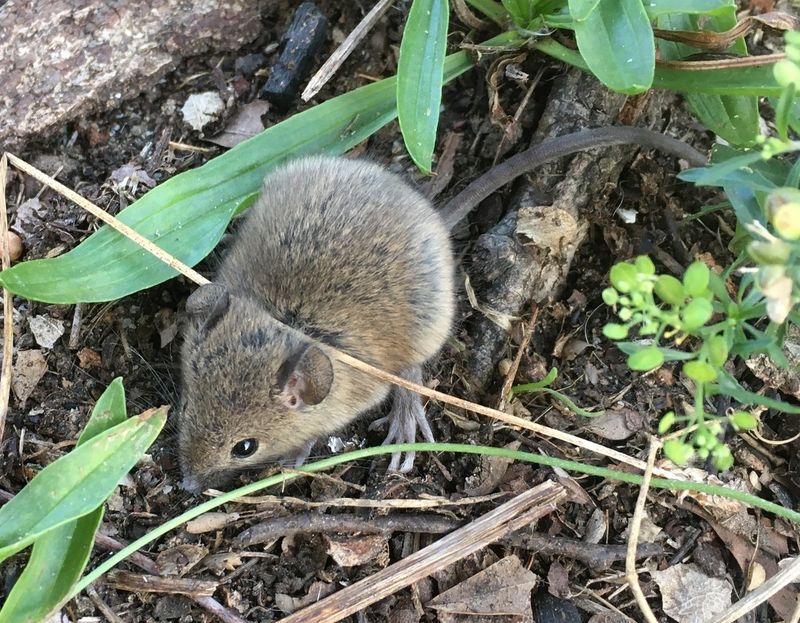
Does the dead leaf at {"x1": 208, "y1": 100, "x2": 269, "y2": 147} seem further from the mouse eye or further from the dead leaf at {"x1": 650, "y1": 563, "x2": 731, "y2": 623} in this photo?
the dead leaf at {"x1": 650, "y1": 563, "x2": 731, "y2": 623}

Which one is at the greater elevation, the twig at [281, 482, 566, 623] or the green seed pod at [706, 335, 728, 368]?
the green seed pod at [706, 335, 728, 368]

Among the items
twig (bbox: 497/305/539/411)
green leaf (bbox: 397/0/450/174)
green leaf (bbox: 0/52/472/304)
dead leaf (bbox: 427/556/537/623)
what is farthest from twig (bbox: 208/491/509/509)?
green leaf (bbox: 397/0/450/174)

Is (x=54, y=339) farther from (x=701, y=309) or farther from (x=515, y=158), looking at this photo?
(x=701, y=309)

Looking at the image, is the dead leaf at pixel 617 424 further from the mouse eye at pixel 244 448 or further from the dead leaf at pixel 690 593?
the mouse eye at pixel 244 448

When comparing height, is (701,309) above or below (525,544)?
above

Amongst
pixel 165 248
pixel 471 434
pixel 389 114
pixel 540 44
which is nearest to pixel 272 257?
pixel 165 248

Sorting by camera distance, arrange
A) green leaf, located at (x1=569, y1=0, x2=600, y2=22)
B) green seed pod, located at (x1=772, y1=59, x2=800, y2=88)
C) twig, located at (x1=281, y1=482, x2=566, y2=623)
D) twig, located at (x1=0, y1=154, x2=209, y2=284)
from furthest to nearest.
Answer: twig, located at (x1=0, y1=154, x2=209, y2=284) < twig, located at (x1=281, y1=482, x2=566, y2=623) < green leaf, located at (x1=569, y1=0, x2=600, y2=22) < green seed pod, located at (x1=772, y1=59, x2=800, y2=88)
